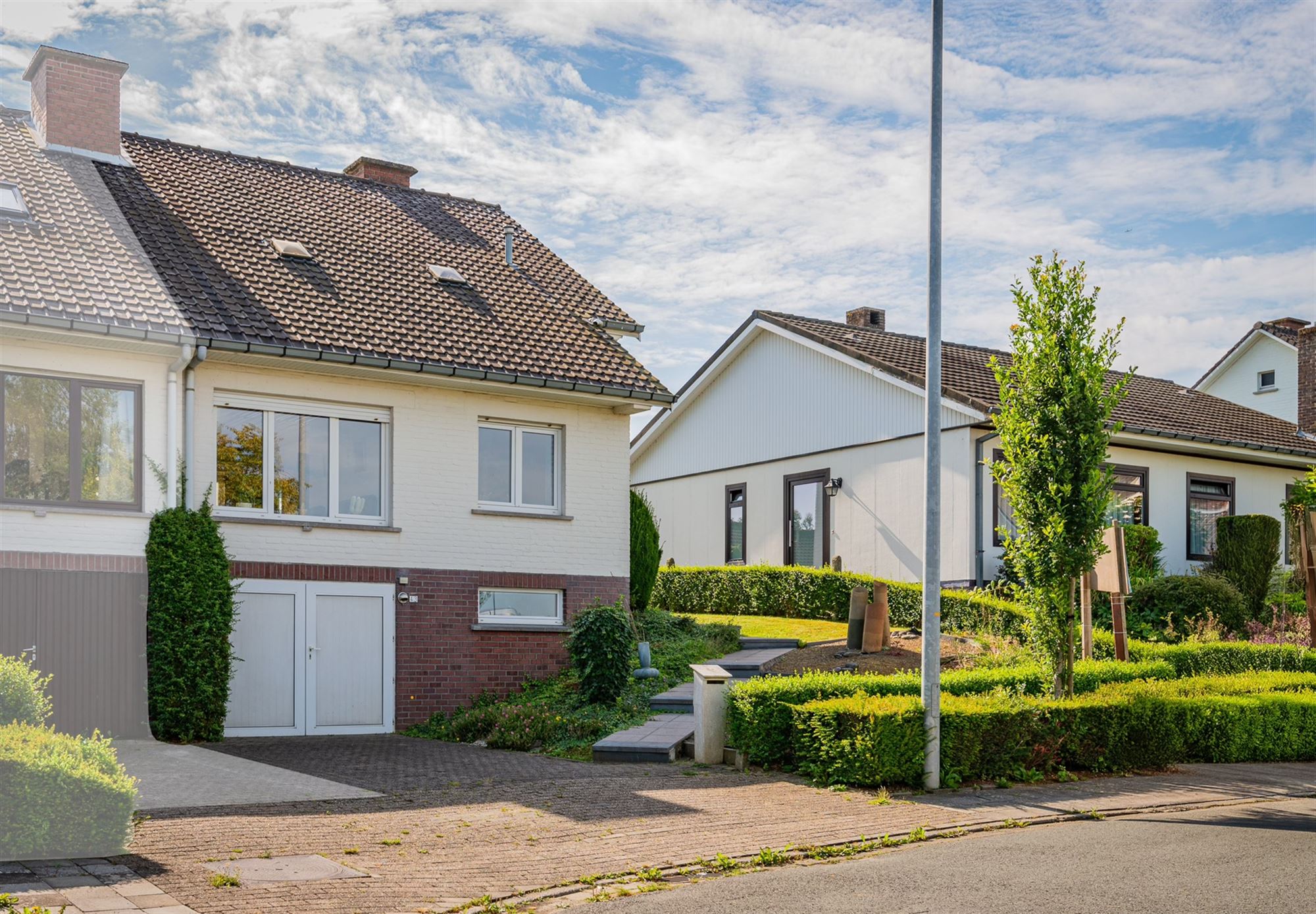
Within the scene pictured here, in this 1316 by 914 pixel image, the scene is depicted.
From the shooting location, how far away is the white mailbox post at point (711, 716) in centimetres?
A: 1342

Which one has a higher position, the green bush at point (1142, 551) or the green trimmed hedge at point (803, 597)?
the green bush at point (1142, 551)

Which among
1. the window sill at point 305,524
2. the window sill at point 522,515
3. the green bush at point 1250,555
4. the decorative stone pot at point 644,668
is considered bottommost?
the decorative stone pot at point 644,668

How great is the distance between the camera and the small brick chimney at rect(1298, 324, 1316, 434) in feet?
103

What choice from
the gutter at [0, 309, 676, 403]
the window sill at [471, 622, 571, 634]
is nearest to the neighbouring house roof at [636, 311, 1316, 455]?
the gutter at [0, 309, 676, 403]

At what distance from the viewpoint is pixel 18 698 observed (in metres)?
10.4

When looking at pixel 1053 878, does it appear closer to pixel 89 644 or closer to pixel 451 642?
pixel 89 644

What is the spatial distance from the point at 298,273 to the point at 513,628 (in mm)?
6091

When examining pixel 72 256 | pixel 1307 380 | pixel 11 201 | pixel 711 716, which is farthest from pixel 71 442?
pixel 1307 380

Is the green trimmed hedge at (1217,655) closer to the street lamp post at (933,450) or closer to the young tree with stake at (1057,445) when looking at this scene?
the young tree with stake at (1057,445)

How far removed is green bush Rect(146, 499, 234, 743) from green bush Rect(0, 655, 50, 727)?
421 cm

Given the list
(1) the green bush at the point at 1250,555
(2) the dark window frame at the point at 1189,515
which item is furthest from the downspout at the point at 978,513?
(2) the dark window frame at the point at 1189,515

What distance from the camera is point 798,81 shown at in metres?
13.2

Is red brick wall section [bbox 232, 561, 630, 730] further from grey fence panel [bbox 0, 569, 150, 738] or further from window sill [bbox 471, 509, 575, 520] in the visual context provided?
grey fence panel [bbox 0, 569, 150, 738]

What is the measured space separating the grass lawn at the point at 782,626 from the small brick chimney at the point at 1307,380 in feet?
50.7
